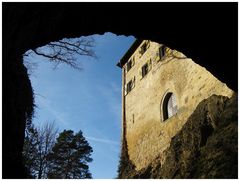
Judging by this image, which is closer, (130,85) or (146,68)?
(146,68)

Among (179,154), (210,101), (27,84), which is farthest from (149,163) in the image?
(27,84)

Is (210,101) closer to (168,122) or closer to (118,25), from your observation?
(168,122)

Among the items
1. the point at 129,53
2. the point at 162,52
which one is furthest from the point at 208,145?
the point at 129,53

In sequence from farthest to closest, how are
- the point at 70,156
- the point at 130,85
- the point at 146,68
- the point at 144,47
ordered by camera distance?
1. the point at 70,156
2. the point at 130,85
3. the point at 144,47
4. the point at 146,68

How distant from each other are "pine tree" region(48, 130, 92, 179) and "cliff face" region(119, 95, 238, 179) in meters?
16.0

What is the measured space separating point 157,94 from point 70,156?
14925mm

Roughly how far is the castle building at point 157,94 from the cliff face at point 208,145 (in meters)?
1.15

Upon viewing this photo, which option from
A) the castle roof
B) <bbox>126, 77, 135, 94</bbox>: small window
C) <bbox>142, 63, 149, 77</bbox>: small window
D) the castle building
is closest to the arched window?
the castle building

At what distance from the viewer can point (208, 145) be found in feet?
46.5

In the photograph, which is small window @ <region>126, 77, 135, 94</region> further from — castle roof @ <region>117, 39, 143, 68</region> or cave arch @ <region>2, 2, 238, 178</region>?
cave arch @ <region>2, 2, 238, 178</region>

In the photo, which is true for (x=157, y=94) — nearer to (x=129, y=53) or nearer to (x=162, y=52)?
(x=162, y=52)

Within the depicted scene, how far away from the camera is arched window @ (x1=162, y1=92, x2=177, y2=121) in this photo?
65.6 feet

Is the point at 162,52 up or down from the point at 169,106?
up

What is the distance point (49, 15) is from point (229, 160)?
34.5 ft
